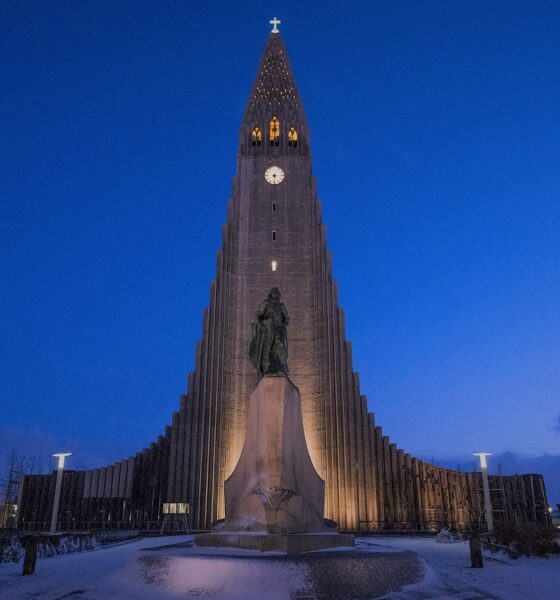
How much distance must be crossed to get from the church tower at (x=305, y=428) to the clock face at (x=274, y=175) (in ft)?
1.64

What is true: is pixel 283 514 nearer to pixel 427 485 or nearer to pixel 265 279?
pixel 427 485

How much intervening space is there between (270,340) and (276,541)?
16.5ft

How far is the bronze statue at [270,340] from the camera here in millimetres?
12898

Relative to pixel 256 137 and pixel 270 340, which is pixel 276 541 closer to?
pixel 270 340

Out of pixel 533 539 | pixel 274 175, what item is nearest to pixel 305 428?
pixel 533 539

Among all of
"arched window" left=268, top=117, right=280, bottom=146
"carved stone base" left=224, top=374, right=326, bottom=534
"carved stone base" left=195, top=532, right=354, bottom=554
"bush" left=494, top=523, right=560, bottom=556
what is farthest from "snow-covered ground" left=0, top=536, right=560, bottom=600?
"arched window" left=268, top=117, right=280, bottom=146

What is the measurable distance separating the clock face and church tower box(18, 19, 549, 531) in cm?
50

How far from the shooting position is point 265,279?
31297 mm

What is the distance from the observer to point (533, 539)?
1395cm

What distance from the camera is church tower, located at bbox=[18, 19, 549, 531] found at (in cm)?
2644

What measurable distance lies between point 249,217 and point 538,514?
22440 millimetres

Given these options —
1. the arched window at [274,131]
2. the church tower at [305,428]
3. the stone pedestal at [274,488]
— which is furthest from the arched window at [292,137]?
the stone pedestal at [274,488]

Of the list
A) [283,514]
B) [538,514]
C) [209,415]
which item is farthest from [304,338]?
[283,514]

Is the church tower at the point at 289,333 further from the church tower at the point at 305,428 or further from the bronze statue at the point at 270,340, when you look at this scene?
the bronze statue at the point at 270,340
